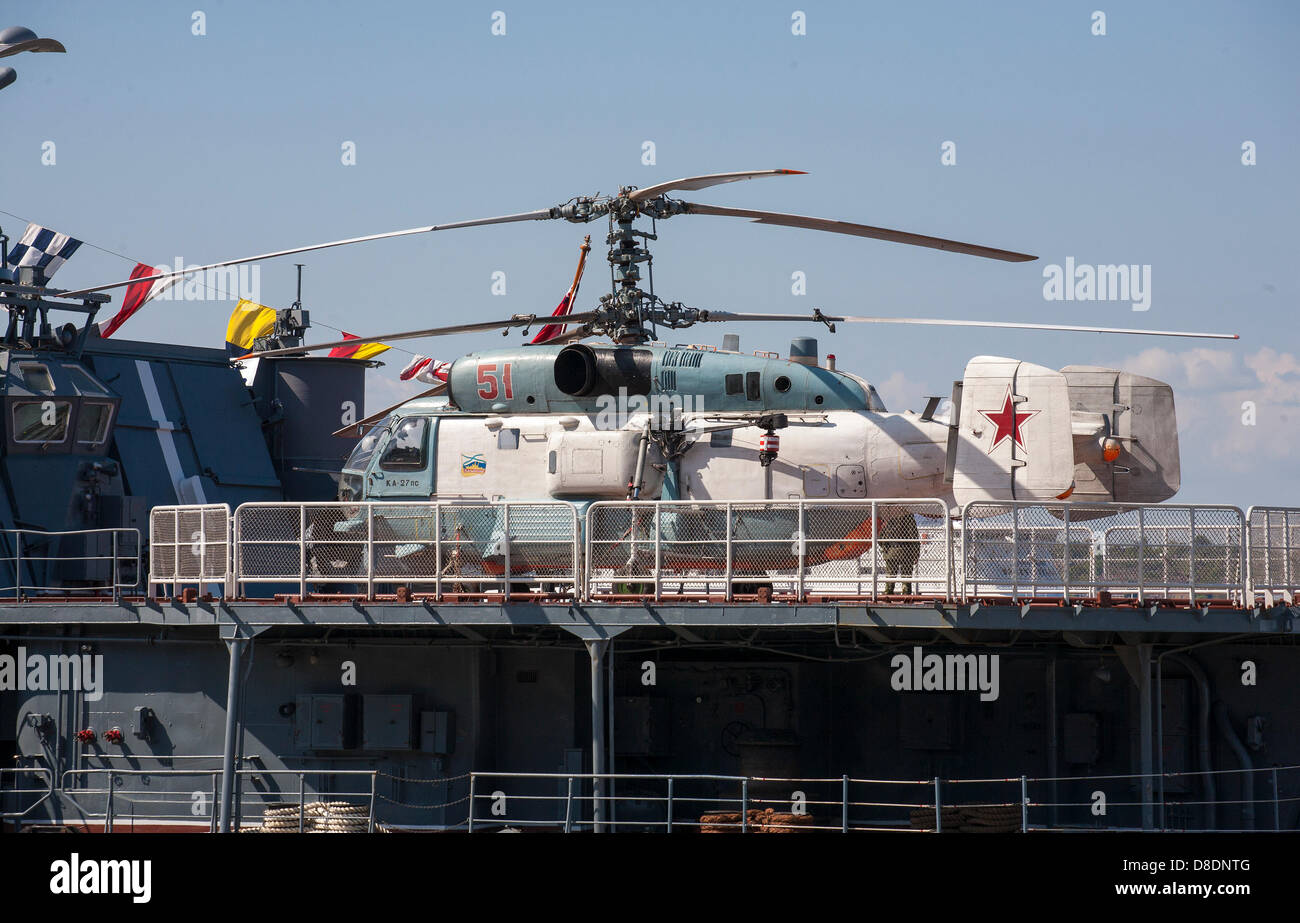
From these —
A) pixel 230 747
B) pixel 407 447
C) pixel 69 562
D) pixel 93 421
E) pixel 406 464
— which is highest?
pixel 93 421

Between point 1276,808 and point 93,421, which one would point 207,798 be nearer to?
point 93,421

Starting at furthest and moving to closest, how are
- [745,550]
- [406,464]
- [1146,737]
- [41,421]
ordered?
[41,421]
[406,464]
[745,550]
[1146,737]

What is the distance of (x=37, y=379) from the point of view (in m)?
27.2

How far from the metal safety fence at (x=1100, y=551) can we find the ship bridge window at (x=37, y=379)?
17.3 m

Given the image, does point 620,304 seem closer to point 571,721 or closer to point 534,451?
point 534,451

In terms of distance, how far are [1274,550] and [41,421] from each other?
798 inches

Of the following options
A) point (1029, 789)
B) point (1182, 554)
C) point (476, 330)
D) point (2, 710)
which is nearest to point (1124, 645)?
point (1182, 554)

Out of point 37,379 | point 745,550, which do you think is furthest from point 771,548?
point 37,379

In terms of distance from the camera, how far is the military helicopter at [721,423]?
65.5 feet

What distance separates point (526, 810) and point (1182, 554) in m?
8.97

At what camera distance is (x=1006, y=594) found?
17906 mm

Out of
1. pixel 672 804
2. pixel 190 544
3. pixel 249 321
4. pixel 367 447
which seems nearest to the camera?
pixel 672 804
